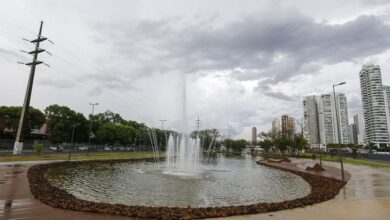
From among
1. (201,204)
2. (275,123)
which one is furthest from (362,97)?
(201,204)

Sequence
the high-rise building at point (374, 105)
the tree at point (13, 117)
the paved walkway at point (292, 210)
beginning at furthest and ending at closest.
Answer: the high-rise building at point (374, 105) < the tree at point (13, 117) < the paved walkway at point (292, 210)

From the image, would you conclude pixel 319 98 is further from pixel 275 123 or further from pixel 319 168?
pixel 275 123

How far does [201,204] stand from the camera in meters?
14.8

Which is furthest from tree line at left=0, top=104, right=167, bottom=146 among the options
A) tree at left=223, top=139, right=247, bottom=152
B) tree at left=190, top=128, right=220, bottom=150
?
tree at left=223, top=139, right=247, bottom=152

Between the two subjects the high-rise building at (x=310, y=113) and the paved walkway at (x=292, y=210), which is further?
the high-rise building at (x=310, y=113)

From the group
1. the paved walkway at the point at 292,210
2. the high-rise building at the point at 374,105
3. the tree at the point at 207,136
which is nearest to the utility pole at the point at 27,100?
the paved walkway at the point at 292,210

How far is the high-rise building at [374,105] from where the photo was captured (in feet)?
479

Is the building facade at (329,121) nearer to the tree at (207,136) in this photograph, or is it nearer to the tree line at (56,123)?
the tree at (207,136)

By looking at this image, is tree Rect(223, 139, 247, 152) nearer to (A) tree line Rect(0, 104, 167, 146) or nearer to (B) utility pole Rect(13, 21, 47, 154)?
(A) tree line Rect(0, 104, 167, 146)

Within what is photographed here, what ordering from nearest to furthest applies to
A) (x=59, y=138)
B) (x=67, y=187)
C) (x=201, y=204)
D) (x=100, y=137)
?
(x=201, y=204) → (x=67, y=187) → (x=59, y=138) → (x=100, y=137)

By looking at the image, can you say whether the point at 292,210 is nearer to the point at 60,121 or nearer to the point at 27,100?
the point at 27,100

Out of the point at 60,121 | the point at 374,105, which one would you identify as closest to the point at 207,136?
the point at 60,121

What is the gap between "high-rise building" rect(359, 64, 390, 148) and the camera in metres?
146

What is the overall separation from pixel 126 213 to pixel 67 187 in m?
9.94
